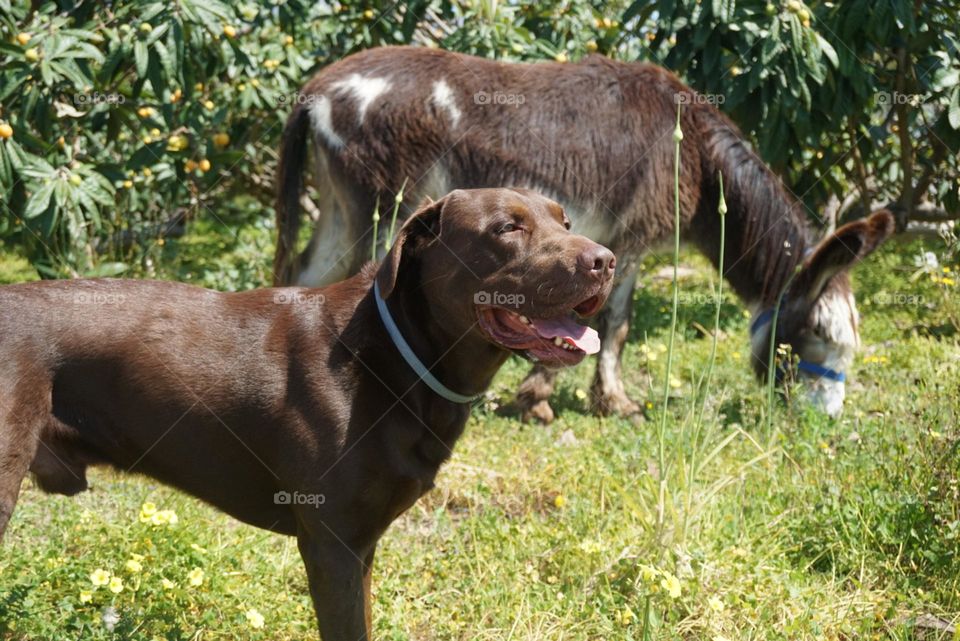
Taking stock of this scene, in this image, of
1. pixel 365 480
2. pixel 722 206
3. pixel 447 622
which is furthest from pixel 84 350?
pixel 722 206

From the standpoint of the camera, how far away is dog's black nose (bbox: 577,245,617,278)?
292 centimetres

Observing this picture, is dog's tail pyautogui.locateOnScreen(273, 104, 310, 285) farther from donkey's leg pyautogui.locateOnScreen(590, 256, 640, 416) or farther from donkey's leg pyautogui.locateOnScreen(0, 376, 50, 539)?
donkey's leg pyautogui.locateOnScreen(0, 376, 50, 539)

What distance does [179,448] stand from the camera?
3.09 m

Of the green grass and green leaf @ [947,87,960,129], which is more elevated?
green leaf @ [947,87,960,129]

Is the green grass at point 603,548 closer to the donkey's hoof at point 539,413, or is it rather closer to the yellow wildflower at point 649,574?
the yellow wildflower at point 649,574

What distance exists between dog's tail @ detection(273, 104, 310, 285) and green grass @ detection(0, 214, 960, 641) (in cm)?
156

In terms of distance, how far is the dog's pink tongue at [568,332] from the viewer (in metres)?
3.02

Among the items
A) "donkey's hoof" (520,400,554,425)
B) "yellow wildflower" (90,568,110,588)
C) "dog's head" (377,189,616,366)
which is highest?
"dog's head" (377,189,616,366)

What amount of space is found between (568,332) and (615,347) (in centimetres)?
340

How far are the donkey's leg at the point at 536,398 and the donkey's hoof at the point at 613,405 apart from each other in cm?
38

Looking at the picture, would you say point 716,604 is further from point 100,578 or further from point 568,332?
point 100,578

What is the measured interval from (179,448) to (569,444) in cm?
263

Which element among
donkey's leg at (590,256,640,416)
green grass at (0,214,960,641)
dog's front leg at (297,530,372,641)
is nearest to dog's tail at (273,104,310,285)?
green grass at (0,214,960,641)

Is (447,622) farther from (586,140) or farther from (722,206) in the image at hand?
(586,140)
